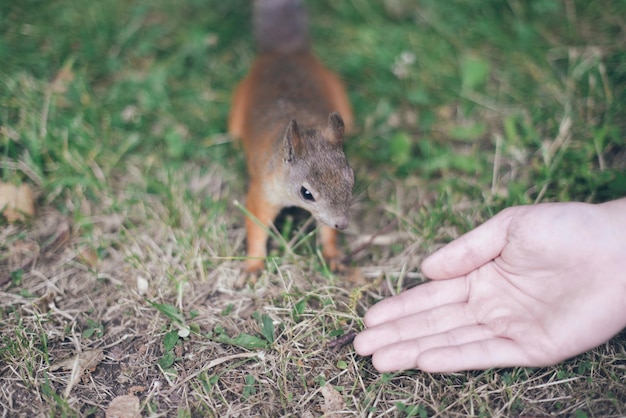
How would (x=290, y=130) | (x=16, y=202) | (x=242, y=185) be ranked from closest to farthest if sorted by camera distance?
1. (x=290, y=130)
2. (x=16, y=202)
3. (x=242, y=185)

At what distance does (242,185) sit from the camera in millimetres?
3840

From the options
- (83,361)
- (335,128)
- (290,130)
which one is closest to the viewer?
(83,361)

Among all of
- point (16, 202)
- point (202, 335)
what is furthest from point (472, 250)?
point (16, 202)

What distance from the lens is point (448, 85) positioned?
4.29 m

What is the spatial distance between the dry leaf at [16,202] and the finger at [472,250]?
94.2 inches

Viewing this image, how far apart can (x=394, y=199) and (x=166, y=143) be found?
166cm

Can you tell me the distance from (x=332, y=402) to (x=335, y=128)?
1.41m

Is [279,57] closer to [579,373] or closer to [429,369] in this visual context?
[429,369]

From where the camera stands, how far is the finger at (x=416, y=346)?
8.68ft

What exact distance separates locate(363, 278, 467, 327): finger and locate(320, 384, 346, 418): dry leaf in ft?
1.21

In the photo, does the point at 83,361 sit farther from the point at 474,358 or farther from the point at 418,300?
the point at 474,358

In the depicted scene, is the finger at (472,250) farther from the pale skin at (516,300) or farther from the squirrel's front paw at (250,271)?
the squirrel's front paw at (250,271)

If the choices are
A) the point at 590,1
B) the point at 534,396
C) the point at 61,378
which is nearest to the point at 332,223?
the point at 534,396

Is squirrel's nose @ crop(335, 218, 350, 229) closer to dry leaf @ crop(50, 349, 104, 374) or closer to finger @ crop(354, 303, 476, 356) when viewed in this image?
finger @ crop(354, 303, 476, 356)
